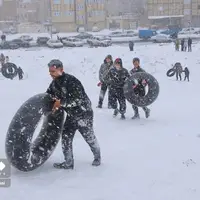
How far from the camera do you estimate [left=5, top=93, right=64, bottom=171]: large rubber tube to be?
18.4ft

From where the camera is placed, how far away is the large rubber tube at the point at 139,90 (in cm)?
977

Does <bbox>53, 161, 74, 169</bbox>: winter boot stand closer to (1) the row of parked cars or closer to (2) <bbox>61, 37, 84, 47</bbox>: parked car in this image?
(1) the row of parked cars

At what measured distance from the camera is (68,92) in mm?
5734

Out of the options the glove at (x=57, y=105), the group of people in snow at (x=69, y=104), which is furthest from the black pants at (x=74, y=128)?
the glove at (x=57, y=105)

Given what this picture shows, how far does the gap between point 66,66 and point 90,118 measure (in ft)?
78.6

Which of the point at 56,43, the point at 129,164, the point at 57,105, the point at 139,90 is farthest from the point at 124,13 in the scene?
the point at 57,105

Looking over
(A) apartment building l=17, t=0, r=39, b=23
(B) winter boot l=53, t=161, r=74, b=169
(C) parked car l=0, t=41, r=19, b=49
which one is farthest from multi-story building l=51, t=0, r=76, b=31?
(B) winter boot l=53, t=161, r=74, b=169

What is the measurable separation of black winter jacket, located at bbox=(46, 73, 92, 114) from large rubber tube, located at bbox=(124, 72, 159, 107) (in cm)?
401

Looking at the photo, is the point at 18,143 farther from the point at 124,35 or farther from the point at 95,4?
the point at 95,4

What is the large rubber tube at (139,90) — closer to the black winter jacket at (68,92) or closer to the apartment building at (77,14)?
the black winter jacket at (68,92)

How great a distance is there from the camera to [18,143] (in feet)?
18.3

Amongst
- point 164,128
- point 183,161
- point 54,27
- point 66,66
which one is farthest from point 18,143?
point 54,27

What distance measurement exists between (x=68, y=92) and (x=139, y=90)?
460 cm

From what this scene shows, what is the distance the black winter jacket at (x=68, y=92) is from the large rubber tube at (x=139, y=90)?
4.01 meters
